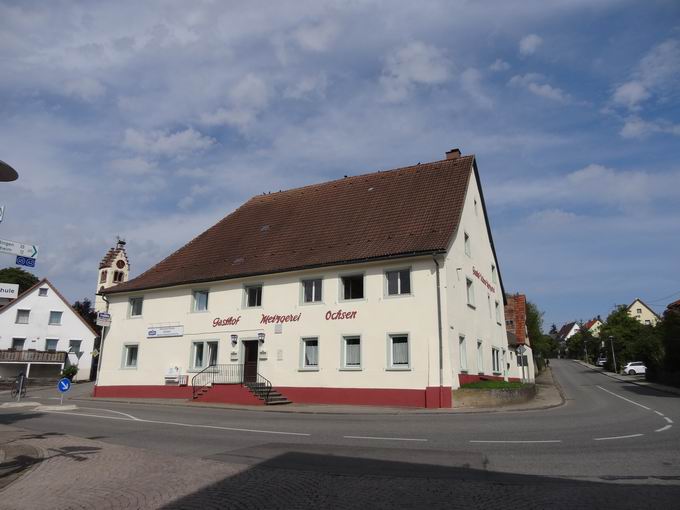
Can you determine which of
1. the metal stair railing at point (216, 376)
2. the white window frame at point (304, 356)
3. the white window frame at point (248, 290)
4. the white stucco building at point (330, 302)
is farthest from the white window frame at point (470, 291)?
the metal stair railing at point (216, 376)

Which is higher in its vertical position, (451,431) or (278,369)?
(278,369)

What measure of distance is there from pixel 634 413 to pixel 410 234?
1058 centimetres

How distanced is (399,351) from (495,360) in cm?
1068

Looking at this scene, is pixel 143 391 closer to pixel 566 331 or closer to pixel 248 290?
pixel 248 290

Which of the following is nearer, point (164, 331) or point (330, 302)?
point (330, 302)

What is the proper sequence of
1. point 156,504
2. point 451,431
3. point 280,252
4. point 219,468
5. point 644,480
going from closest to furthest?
point 156,504 < point 644,480 < point 219,468 < point 451,431 < point 280,252

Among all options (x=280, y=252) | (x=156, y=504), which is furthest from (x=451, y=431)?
(x=280, y=252)

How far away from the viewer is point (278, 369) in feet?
80.3

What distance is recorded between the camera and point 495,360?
30.4m

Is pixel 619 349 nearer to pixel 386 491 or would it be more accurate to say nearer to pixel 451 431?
pixel 451 431

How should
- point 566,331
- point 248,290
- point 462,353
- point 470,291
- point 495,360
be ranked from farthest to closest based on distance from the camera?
point 566,331, point 495,360, point 248,290, point 470,291, point 462,353

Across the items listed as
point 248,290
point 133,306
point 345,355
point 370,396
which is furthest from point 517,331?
point 133,306

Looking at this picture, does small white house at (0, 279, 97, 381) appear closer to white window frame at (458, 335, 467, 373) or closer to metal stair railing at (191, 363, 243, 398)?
metal stair railing at (191, 363, 243, 398)

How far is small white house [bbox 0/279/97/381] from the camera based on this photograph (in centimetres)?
4988
